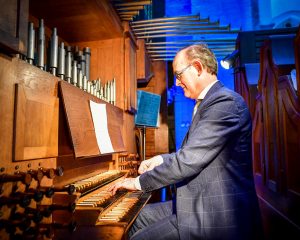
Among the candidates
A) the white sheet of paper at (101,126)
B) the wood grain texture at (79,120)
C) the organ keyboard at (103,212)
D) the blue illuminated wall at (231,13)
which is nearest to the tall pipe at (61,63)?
the wood grain texture at (79,120)

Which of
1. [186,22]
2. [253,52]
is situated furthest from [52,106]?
[253,52]

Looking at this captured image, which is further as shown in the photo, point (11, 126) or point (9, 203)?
point (11, 126)

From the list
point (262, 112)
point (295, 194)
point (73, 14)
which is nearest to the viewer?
point (295, 194)

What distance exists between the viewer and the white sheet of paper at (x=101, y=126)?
2.62 meters

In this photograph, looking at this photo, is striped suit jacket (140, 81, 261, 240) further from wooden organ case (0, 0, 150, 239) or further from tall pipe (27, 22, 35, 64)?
tall pipe (27, 22, 35, 64)

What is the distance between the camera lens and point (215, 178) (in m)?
1.79

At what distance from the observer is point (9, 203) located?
1.30 metres

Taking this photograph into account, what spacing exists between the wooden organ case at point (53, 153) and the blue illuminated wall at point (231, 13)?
269 inches

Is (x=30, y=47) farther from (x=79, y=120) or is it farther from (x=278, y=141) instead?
(x=278, y=141)

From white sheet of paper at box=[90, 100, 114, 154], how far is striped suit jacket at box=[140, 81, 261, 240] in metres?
0.90

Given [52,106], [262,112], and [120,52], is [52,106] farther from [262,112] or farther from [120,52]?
[262,112]

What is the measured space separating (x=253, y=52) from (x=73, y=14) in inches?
175

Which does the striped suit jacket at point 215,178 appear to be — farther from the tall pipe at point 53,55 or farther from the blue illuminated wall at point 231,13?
the blue illuminated wall at point 231,13

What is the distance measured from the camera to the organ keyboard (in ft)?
5.00
